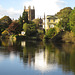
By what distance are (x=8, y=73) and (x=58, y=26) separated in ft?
204

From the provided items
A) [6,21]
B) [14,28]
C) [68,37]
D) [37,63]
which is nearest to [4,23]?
[6,21]

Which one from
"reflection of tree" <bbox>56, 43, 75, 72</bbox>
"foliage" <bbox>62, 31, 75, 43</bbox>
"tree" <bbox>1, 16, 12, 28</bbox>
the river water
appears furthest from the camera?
"tree" <bbox>1, 16, 12, 28</bbox>

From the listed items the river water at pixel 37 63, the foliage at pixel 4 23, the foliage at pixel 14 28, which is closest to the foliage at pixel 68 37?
the river water at pixel 37 63

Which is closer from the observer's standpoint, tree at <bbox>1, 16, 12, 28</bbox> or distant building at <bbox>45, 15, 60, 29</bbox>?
distant building at <bbox>45, 15, 60, 29</bbox>

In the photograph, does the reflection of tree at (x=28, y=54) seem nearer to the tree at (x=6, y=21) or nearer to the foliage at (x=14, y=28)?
the foliage at (x=14, y=28)

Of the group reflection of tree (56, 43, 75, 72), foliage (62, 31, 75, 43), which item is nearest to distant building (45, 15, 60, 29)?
foliage (62, 31, 75, 43)

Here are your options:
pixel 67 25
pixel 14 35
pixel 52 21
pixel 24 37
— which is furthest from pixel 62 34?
pixel 14 35

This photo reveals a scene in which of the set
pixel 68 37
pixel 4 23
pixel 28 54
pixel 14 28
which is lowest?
pixel 28 54

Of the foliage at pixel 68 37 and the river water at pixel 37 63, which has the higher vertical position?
the foliage at pixel 68 37

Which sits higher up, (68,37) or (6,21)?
(6,21)

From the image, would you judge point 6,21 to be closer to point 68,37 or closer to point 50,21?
point 50,21

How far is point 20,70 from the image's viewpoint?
1691cm

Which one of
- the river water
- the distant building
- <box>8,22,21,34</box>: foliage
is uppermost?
the distant building

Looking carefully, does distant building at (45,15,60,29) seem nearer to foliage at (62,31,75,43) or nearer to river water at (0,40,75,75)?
foliage at (62,31,75,43)
